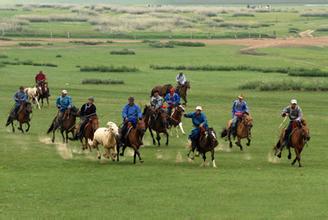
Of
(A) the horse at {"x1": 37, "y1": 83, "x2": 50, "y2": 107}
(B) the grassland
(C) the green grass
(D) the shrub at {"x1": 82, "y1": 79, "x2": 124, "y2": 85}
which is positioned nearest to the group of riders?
(C) the green grass

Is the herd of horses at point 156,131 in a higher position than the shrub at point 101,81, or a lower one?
higher

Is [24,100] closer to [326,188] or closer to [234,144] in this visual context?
[234,144]

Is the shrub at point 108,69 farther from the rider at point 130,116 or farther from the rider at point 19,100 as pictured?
the rider at point 130,116

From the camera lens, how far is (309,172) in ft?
93.8

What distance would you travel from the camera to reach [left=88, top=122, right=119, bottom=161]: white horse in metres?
30.3

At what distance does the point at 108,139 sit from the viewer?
30297 millimetres

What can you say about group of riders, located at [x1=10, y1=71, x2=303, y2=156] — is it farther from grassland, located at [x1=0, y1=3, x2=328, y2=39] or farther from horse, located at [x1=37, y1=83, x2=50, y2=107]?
grassland, located at [x1=0, y1=3, x2=328, y2=39]

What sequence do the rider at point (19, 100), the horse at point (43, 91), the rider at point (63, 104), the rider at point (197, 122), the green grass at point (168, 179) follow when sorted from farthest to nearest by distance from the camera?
the horse at point (43, 91) < the rider at point (19, 100) < the rider at point (63, 104) < the rider at point (197, 122) < the green grass at point (168, 179)

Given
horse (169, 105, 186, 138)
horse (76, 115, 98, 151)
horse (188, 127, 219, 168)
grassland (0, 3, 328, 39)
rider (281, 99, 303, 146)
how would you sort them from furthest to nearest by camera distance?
1. grassland (0, 3, 328, 39)
2. horse (169, 105, 186, 138)
3. horse (76, 115, 98, 151)
4. rider (281, 99, 303, 146)
5. horse (188, 127, 219, 168)

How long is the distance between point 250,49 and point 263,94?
3879cm

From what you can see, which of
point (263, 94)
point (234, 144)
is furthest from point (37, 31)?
point (234, 144)

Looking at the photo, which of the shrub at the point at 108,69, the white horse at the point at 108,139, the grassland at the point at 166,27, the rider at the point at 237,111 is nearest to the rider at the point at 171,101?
the rider at the point at 237,111

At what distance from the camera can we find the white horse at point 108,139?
30.3 metres

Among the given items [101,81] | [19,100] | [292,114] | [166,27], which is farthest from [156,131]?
[166,27]
